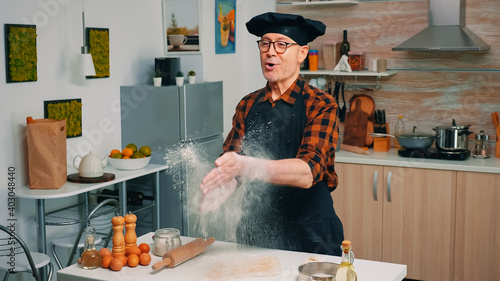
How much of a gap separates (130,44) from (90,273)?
2.63 meters

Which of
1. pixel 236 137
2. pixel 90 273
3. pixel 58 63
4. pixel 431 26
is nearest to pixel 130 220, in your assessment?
pixel 90 273

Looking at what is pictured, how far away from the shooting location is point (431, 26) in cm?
444

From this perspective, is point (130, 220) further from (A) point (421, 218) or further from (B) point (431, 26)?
(B) point (431, 26)

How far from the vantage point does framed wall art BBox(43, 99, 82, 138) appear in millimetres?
3830

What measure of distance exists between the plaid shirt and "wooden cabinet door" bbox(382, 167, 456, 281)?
2.00 metres

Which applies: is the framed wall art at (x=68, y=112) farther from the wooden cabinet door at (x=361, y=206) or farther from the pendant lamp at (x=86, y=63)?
the wooden cabinet door at (x=361, y=206)

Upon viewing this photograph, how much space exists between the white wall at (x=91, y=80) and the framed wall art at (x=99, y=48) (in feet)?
0.15

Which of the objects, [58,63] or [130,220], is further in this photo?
[58,63]

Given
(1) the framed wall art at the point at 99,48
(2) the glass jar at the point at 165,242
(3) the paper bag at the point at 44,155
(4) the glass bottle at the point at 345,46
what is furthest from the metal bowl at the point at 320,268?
(4) the glass bottle at the point at 345,46

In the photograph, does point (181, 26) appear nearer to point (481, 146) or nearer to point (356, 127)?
point (356, 127)

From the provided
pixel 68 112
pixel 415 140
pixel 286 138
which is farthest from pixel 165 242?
pixel 415 140

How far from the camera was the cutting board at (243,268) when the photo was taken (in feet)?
6.64

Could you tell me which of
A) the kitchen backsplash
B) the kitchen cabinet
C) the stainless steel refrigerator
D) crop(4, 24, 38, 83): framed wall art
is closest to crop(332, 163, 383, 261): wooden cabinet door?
the kitchen cabinet

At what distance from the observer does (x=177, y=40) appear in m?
4.72
